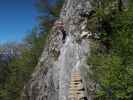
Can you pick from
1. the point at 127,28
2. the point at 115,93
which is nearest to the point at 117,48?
the point at 127,28

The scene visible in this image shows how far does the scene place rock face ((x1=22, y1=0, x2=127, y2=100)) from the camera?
1689 cm

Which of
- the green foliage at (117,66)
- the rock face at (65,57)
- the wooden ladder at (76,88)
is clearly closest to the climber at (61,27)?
the rock face at (65,57)

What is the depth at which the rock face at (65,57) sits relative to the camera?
55.4ft

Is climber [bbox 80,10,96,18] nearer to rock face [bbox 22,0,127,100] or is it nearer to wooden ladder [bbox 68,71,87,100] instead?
rock face [bbox 22,0,127,100]

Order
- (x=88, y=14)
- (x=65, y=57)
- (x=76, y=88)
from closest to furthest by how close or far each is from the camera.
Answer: (x=76, y=88) → (x=65, y=57) → (x=88, y=14)

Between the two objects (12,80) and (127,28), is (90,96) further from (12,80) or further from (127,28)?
(12,80)

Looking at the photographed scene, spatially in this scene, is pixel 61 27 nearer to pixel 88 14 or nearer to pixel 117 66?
pixel 88 14

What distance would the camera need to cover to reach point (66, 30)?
Answer: 706 inches

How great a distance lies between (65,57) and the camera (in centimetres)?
1745

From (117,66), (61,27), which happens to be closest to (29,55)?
(61,27)

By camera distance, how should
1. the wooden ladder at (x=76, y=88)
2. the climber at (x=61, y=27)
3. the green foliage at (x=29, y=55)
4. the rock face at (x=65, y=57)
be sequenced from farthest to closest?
the green foliage at (x=29, y=55) → the climber at (x=61, y=27) → the rock face at (x=65, y=57) → the wooden ladder at (x=76, y=88)

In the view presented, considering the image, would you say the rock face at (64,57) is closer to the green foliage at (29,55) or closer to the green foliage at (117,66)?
the green foliage at (117,66)

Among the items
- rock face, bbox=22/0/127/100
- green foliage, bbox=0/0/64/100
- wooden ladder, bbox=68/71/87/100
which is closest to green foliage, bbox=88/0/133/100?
rock face, bbox=22/0/127/100

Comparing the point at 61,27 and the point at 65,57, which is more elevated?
the point at 61,27
